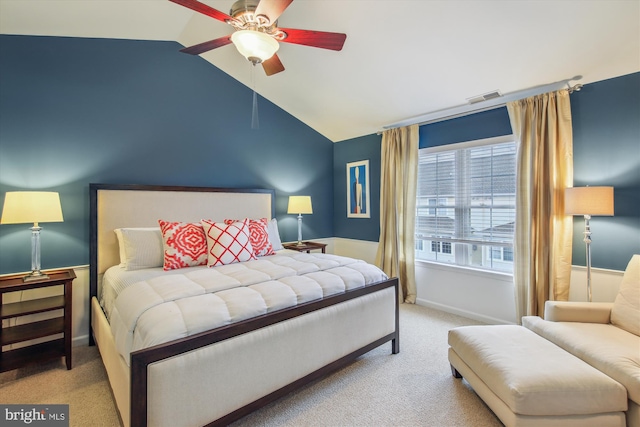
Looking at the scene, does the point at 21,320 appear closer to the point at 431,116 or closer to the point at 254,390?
the point at 254,390

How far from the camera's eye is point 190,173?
360 cm

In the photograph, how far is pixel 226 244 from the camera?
279cm

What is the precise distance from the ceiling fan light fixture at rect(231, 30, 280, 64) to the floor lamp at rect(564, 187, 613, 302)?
8.70 ft

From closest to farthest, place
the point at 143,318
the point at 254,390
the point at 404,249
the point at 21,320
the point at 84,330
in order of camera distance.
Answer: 1. the point at 143,318
2. the point at 254,390
3. the point at 21,320
4. the point at 84,330
5. the point at 404,249

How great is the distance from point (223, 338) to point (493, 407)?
162cm

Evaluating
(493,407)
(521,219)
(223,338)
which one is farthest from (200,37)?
(493,407)

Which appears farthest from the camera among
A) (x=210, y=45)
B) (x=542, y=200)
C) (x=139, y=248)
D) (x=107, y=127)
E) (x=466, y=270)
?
(x=466, y=270)

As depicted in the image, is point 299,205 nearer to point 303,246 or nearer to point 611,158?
point 303,246

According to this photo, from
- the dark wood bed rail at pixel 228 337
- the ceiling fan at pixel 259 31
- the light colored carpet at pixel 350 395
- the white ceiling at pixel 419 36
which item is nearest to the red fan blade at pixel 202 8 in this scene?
the ceiling fan at pixel 259 31

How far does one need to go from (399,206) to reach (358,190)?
2.92 feet

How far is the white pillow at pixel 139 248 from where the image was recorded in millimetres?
2703

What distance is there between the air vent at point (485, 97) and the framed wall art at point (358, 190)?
1719 mm

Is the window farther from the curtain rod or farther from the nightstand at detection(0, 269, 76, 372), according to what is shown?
the nightstand at detection(0, 269, 76, 372)

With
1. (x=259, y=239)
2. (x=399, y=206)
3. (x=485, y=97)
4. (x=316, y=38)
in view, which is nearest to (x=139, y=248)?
(x=259, y=239)
